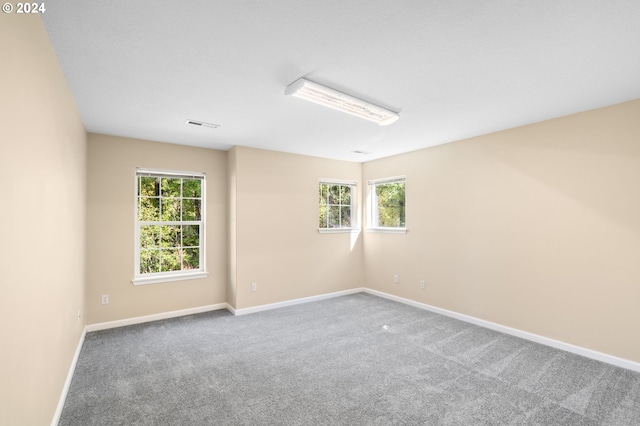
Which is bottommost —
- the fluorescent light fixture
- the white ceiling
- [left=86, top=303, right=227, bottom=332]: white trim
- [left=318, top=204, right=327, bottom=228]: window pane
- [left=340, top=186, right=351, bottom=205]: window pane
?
[left=86, top=303, right=227, bottom=332]: white trim

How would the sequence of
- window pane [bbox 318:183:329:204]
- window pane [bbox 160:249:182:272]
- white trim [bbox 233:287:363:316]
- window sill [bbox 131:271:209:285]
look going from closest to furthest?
window sill [bbox 131:271:209:285] < window pane [bbox 160:249:182:272] < white trim [bbox 233:287:363:316] < window pane [bbox 318:183:329:204]

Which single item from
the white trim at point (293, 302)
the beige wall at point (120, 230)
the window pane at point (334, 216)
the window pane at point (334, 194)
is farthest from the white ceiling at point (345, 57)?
the white trim at point (293, 302)

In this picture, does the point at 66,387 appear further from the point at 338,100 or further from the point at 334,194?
the point at 334,194

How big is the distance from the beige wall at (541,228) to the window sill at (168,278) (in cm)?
329

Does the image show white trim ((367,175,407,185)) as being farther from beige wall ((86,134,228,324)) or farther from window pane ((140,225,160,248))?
window pane ((140,225,160,248))

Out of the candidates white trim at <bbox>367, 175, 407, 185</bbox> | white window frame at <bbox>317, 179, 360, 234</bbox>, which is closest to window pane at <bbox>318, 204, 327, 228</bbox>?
white window frame at <bbox>317, 179, 360, 234</bbox>

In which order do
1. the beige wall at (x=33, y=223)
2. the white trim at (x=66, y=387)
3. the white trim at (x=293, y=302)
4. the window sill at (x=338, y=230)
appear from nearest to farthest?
the beige wall at (x=33, y=223) → the white trim at (x=66, y=387) → the white trim at (x=293, y=302) → the window sill at (x=338, y=230)

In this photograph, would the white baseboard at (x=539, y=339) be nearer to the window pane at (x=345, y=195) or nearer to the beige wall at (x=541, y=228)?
the beige wall at (x=541, y=228)

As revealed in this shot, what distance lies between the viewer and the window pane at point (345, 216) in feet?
19.0

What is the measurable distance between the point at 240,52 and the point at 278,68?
30cm

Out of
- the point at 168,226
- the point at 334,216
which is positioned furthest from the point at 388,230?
the point at 168,226

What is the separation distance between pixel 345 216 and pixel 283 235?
56.9 inches

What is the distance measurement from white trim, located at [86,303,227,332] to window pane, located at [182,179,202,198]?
1.67m

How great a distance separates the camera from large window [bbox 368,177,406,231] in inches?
204
